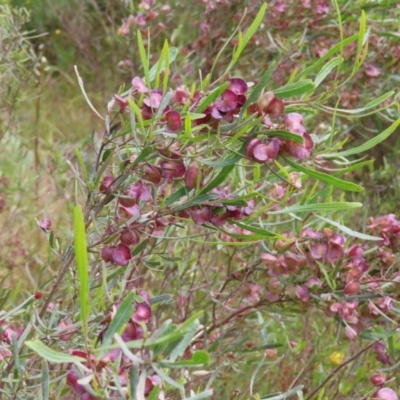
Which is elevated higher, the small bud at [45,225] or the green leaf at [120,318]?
the green leaf at [120,318]

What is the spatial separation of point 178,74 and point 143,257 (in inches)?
46.3

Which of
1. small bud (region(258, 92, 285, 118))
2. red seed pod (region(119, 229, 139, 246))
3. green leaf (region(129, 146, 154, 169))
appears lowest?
red seed pod (region(119, 229, 139, 246))

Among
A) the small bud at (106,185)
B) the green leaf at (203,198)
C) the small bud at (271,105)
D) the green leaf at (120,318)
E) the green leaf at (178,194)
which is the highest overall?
the small bud at (271,105)

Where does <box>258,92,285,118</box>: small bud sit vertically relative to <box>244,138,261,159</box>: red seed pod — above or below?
above

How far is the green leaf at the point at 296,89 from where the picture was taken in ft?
2.05

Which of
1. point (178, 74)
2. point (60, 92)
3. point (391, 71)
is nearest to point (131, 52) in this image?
point (178, 74)

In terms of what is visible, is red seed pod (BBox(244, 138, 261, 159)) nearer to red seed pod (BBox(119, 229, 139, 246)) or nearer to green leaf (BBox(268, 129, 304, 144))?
green leaf (BBox(268, 129, 304, 144))

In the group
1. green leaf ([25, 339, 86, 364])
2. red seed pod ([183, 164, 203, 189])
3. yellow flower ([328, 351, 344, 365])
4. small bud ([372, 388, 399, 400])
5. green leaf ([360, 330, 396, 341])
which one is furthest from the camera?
yellow flower ([328, 351, 344, 365])

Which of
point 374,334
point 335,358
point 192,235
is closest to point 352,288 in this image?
point 374,334

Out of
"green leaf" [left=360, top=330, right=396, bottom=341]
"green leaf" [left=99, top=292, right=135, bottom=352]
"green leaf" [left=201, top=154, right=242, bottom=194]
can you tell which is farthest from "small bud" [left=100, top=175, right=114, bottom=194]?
"green leaf" [left=360, top=330, right=396, bottom=341]

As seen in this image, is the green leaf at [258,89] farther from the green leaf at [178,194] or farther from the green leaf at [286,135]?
the green leaf at [178,194]

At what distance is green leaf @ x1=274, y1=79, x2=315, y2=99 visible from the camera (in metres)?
0.62

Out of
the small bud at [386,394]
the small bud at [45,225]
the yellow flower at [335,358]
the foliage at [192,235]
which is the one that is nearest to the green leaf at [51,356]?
the foliage at [192,235]

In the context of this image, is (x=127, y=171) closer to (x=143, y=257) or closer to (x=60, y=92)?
(x=143, y=257)
